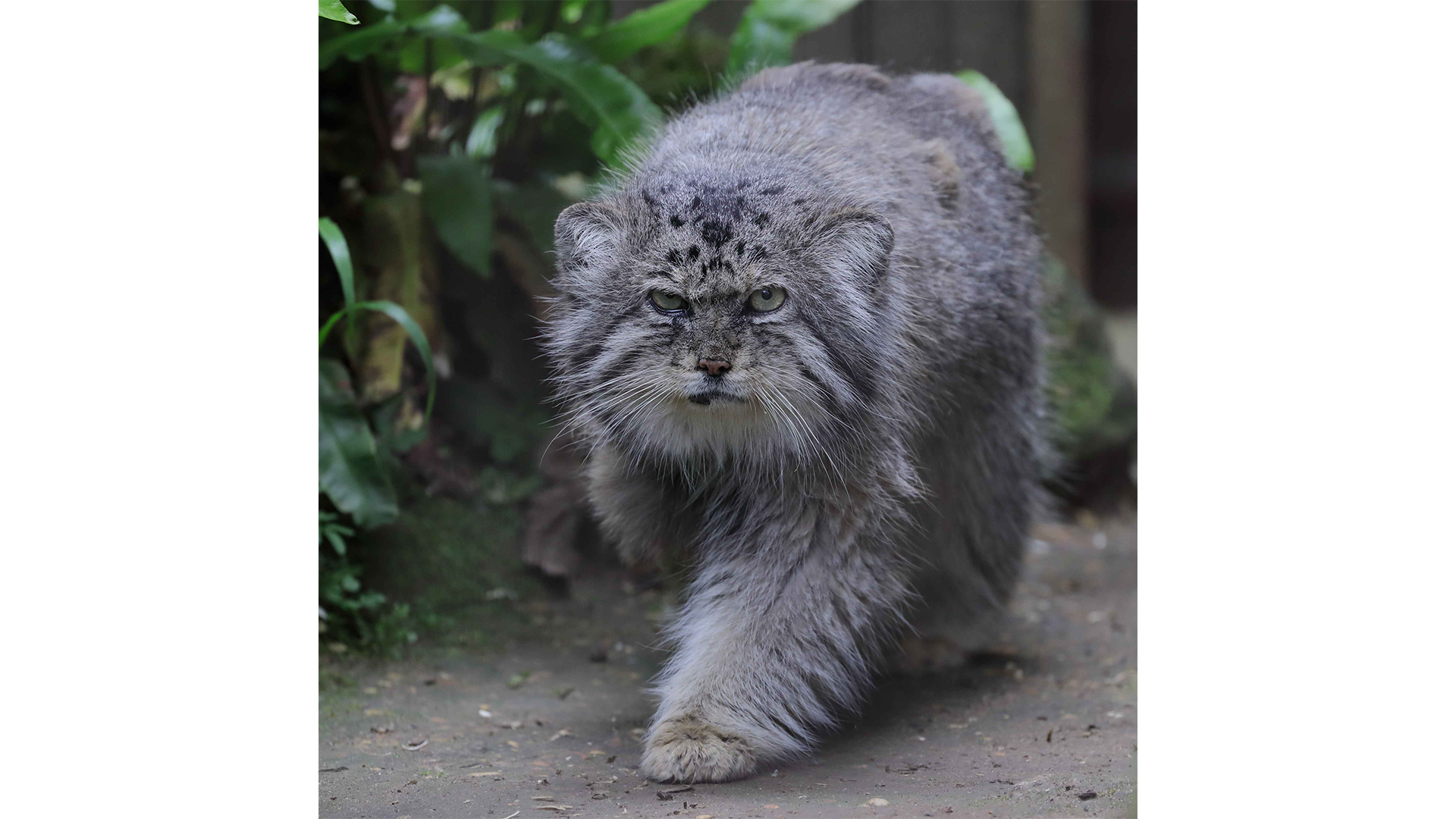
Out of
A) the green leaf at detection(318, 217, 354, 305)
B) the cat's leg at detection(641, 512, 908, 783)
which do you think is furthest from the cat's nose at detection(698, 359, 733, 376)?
the green leaf at detection(318, 217, 354, 305)

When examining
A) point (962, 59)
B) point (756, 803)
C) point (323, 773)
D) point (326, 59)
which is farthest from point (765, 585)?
point (962, 59)

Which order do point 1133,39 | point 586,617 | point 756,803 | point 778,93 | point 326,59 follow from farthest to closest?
point 1133,39 → point 586,617 → point 326,59 → point 778,93 → point 756,803

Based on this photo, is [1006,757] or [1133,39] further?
[1133,39]

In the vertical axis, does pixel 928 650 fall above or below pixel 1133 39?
below

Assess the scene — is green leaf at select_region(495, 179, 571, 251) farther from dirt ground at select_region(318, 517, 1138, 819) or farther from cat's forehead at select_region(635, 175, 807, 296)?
cat's forehead at select_region(635, 175, 807, 296)

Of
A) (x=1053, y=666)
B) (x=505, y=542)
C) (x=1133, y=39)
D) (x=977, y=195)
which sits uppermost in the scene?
(x=1133, y=39)

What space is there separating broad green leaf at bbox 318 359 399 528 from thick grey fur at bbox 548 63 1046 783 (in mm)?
835

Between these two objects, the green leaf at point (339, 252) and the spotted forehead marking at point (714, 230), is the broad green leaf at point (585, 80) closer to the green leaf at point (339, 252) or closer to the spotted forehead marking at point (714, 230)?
the green leaf at point (339, 252)

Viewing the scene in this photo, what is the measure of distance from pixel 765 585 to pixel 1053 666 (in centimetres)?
167

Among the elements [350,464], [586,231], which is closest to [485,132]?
[350,464]

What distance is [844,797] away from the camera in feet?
9.92

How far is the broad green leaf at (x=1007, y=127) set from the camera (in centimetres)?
456

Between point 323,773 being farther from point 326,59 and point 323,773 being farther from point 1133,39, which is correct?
point 1133,39

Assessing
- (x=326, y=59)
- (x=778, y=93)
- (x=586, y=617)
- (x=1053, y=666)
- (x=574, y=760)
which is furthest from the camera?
(x=586, y=617)
